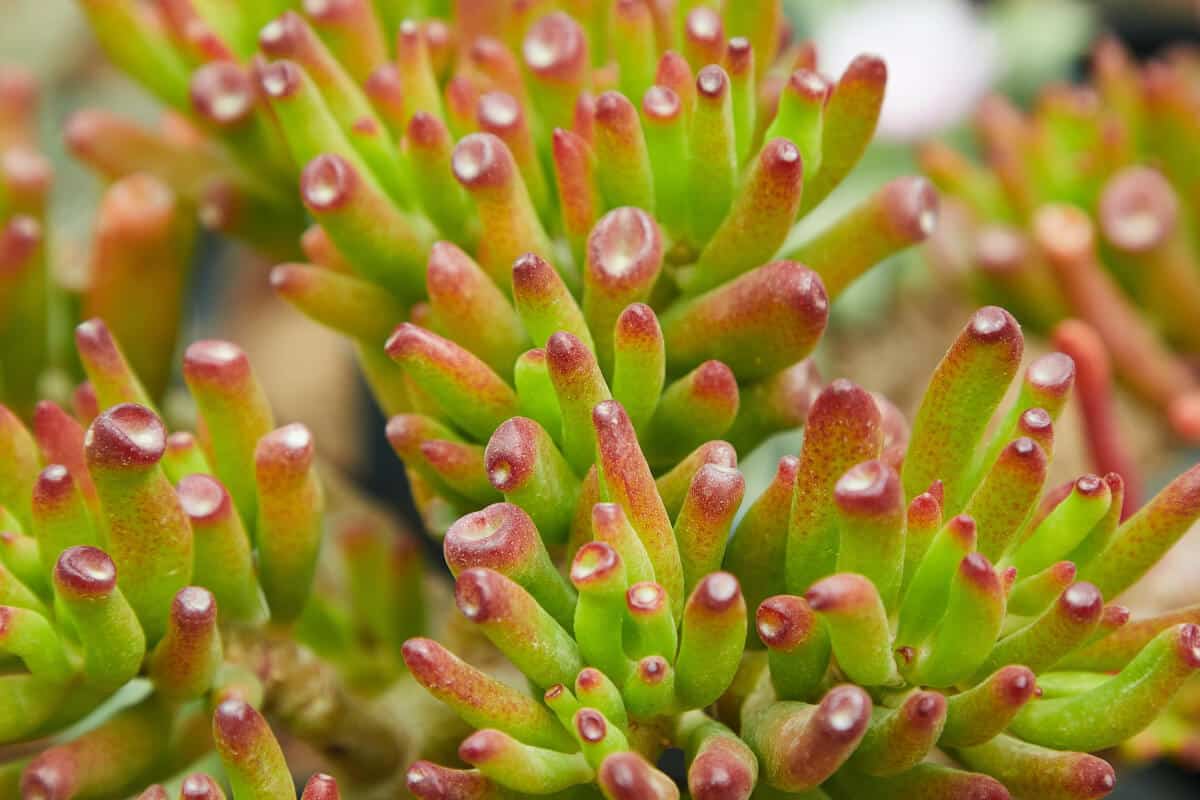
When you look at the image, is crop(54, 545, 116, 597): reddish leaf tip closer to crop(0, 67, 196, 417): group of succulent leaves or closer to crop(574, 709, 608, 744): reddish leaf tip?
crop(574, 709, 608, 744): reddish leaf tip

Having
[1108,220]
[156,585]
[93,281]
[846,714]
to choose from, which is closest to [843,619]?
[846,714]

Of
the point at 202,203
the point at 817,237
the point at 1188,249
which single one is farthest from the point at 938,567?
the point at 1188,249

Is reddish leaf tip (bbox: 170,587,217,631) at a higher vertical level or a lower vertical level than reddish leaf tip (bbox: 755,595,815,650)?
lower

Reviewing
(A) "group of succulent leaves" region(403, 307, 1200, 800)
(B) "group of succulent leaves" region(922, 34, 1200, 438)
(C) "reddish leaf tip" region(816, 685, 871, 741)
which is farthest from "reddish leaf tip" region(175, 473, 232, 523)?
(B) "group of succulent leaves" region(922, 34, 1200, 438)

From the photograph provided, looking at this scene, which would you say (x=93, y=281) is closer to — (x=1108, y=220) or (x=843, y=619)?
(x=843, y=619)

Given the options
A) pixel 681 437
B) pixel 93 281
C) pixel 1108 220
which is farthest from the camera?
pixel 1108 220

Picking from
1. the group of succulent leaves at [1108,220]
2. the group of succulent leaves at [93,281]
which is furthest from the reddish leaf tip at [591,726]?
the group of succulent leaves at [1108,220]

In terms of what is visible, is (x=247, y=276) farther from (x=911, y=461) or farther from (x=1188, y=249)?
(x=911, y=461)
